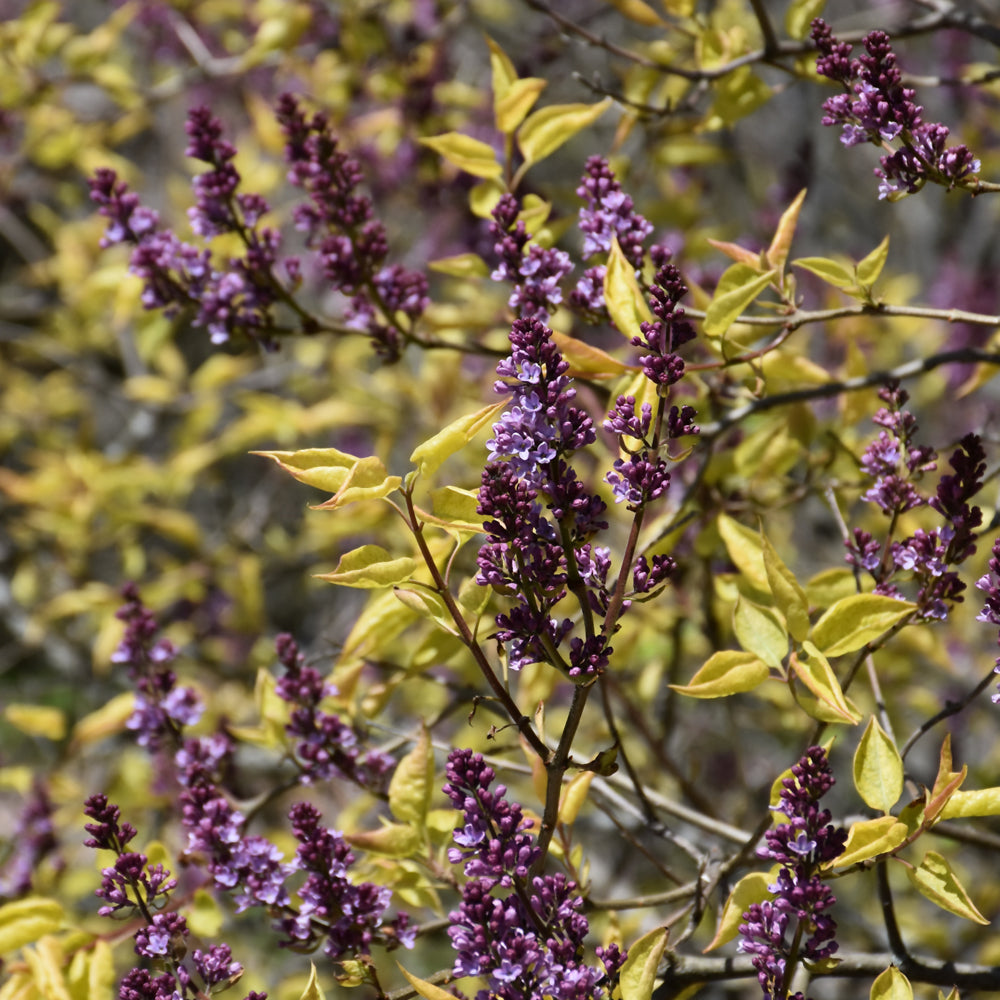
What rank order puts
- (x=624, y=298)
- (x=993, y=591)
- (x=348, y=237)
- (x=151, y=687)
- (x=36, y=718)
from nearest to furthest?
(x=993, y=591)
(x=624, y=298)
(x=151, y=687)
(x=348, y=237)
(x=36, y=718)

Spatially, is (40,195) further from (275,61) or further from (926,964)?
(926,964)

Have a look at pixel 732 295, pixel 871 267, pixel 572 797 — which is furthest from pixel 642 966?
pixel 871 267

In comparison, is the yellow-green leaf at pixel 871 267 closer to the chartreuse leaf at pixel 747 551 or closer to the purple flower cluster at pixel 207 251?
the chartreuse leaf at pixel 747 551

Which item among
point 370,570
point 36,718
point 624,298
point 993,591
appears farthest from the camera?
point 36,718

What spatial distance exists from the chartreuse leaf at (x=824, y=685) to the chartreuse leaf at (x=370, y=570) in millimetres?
398

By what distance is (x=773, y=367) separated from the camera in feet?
4.96

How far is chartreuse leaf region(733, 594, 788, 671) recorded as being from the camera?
1146 millimetres

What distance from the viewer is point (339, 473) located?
3.18 feet

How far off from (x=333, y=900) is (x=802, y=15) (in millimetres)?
1393

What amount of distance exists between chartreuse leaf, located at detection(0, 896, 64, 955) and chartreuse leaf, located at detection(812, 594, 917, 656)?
111cm

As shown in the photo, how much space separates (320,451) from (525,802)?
2.36 m

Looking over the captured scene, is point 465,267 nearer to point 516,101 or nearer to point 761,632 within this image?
point 516,101

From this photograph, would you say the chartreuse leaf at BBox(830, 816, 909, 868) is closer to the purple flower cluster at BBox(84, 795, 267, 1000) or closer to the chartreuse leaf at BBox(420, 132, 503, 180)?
the purple flower cluster at BBox(84, 795, 267, 1000)

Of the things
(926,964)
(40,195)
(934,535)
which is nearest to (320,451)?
(934,535)
